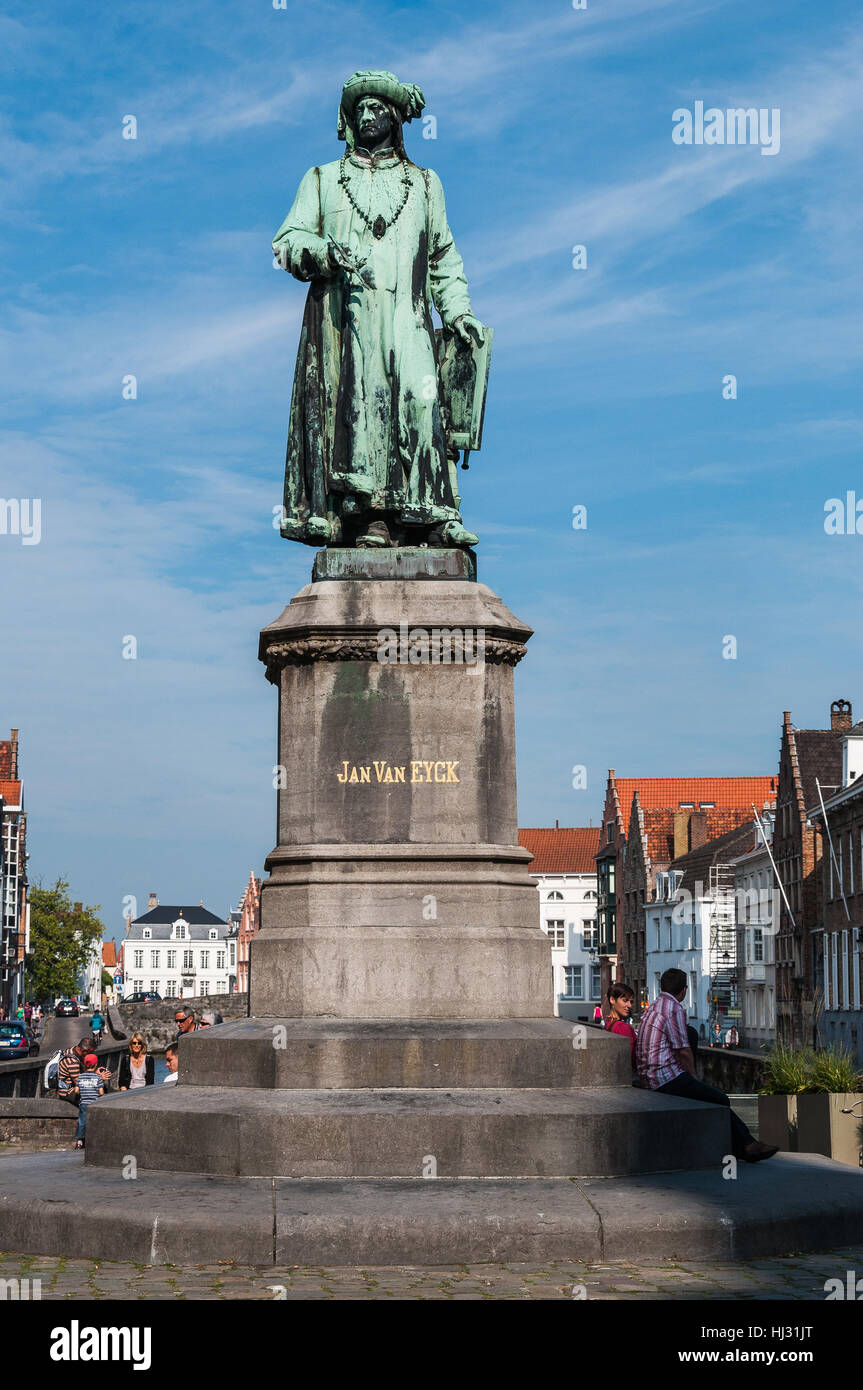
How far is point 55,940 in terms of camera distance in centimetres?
11469

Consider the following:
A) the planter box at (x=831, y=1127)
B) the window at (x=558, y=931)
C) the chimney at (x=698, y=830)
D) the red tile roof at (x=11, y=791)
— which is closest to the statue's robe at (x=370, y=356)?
the planter box at (x=831, y=1127)

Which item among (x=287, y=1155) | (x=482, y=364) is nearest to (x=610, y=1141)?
(x=287, y=1155)

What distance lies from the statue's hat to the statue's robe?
0.38 metres

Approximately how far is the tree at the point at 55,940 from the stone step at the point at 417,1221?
108078 millimetres

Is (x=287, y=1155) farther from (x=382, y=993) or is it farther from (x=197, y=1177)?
(x=382, y=993)

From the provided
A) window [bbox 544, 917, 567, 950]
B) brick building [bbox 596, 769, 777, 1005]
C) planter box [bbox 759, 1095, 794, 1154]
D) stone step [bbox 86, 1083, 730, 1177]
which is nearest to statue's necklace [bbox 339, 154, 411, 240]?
stone step [bbox 86, 1083, 730, 1177]

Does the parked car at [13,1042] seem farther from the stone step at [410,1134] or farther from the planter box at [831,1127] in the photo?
the stone step at [410,1134]

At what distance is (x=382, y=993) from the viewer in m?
11.3

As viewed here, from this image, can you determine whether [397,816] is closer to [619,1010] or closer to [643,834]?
[619,1010]

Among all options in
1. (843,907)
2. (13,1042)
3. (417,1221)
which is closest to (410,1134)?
(417,1221)

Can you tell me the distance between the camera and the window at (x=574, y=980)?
122 metres

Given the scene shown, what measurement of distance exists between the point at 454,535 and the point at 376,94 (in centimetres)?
364

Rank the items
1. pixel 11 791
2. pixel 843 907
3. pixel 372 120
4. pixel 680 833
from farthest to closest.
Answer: pixel 11 791
pixel 680 833
pixel 843 907
pixel 372 120

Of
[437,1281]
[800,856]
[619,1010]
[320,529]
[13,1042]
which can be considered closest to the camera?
[437,1281]
